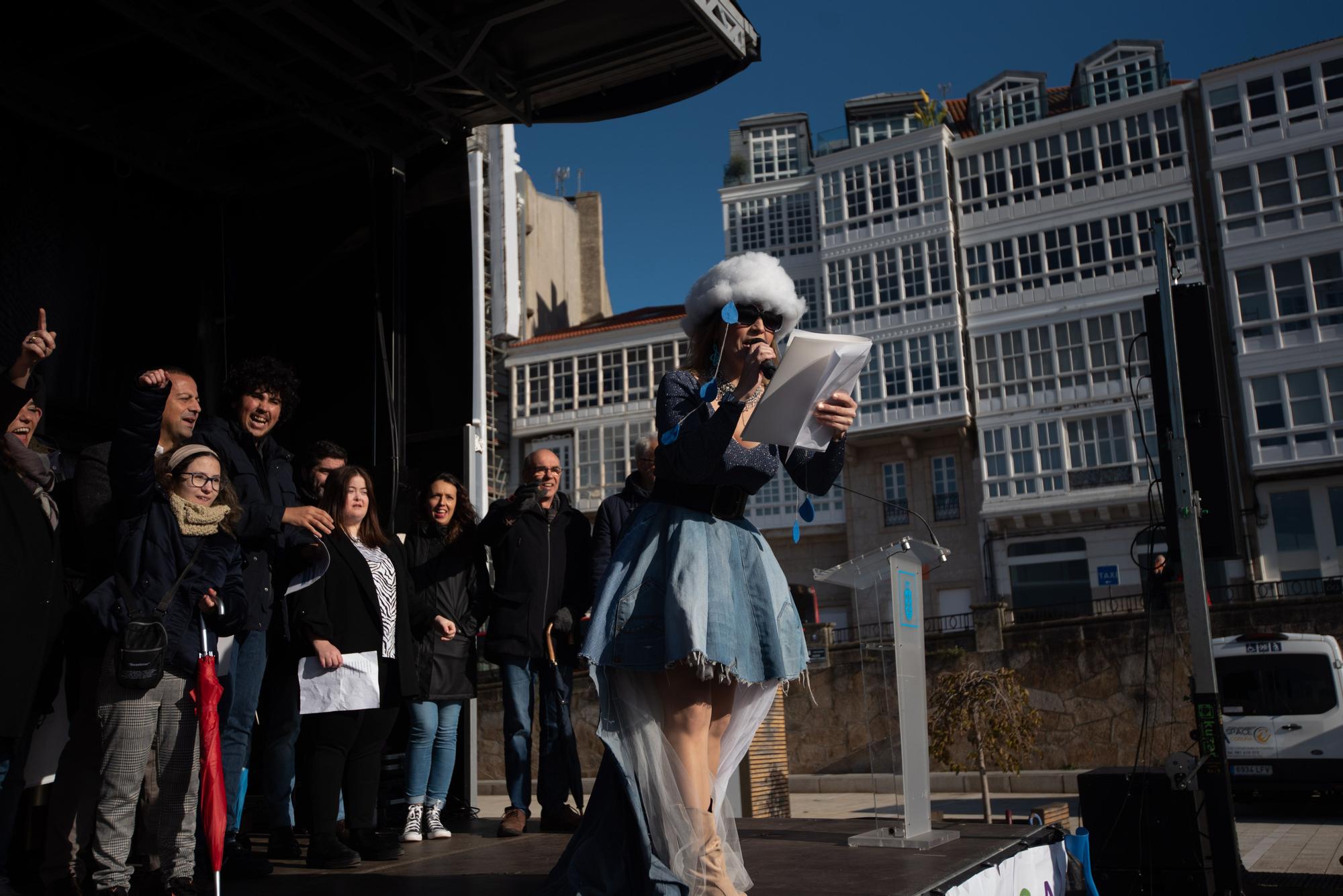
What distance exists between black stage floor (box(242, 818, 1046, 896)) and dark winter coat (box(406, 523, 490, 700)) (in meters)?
0.75

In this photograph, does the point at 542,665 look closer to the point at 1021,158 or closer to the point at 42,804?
the point at 42,804

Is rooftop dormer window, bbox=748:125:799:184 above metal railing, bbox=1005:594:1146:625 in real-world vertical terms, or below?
above

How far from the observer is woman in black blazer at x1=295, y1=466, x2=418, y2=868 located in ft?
13.7

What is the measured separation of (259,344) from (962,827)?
4.90 metres

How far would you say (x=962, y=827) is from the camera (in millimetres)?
4777

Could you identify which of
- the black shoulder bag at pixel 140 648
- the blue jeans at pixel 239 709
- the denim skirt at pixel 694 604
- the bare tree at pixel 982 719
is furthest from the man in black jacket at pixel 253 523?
the bare tree at pixel 982 719

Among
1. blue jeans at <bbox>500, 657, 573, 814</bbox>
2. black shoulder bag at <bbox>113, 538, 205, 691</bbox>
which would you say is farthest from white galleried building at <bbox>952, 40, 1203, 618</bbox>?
black shoulder bag at <bbox>113, 538, 205, 691</bbox>

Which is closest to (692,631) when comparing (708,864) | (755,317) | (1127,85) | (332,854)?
(708,864)

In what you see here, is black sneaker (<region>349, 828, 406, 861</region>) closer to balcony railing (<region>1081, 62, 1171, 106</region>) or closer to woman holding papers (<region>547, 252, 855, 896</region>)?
woman holding papers (<region>547, 252, 855, 896</region>)

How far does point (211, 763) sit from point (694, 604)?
66.6 inches

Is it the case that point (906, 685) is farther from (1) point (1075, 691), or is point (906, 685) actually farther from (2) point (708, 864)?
(1) point (1075, 691)

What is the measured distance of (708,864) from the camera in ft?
8.73

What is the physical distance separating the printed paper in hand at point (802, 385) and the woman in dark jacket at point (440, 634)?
271 cm

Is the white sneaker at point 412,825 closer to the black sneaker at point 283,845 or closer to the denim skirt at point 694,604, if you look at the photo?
the black sneaker at point 283,845
